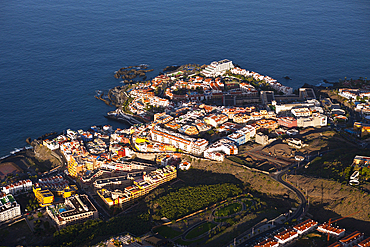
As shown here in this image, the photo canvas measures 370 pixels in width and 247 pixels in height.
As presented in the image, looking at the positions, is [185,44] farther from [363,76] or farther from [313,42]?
[363,76]

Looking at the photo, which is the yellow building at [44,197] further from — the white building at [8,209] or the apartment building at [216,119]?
the apartment building at [216,119]

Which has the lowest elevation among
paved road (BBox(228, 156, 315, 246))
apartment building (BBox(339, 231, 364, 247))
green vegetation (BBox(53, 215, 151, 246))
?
green vegetation (BBox(53, 215, 151, 246))

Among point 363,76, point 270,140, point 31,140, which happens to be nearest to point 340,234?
point 270,140

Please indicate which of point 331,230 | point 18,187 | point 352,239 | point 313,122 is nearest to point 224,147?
point 313,122

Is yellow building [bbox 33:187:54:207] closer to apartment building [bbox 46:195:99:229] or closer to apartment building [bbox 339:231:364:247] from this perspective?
apartment building [bbox 46:195:99:229]

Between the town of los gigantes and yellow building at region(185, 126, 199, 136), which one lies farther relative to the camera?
yellow building at region(185, 126, 199, 136)

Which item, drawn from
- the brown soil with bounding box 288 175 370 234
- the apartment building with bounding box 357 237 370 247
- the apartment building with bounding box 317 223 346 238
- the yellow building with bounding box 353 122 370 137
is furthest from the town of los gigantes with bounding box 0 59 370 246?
the yellow building with bounding box 353 122 370 137
